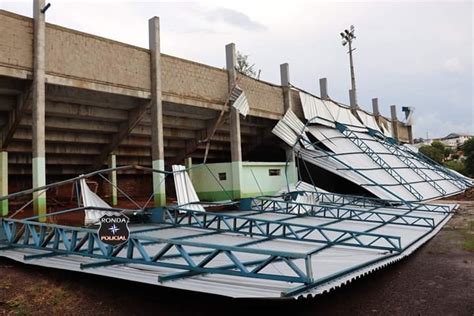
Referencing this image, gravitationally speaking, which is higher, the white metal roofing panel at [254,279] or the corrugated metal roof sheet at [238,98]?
the corrugated metal roof sheet at [238,98]

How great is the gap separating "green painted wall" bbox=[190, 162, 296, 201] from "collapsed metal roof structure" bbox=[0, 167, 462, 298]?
283 cm

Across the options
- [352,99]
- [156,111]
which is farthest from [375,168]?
[156,111]

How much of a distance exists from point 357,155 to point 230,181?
734cm

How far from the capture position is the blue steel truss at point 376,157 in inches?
715

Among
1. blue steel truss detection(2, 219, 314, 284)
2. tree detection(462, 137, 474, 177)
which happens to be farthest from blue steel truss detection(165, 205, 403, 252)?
tree detection(462, 137, 474, 177)

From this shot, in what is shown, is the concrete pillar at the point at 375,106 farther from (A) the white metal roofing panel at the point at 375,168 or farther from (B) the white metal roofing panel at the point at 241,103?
(B) the white metal roofing panel at the point at 241,103

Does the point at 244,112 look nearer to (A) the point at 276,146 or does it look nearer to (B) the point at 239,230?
(A) the point at 276,146

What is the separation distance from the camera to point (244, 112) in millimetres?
15711

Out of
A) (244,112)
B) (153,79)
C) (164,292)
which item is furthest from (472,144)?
(164,292)

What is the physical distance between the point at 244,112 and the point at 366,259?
32.5ft

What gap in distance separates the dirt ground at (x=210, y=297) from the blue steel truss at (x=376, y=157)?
11.4m

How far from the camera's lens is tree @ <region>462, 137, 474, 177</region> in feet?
107

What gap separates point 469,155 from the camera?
1293 inches

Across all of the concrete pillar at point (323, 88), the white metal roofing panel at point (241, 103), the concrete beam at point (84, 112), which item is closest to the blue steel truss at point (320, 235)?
the concrete beam at point (84, 112)
